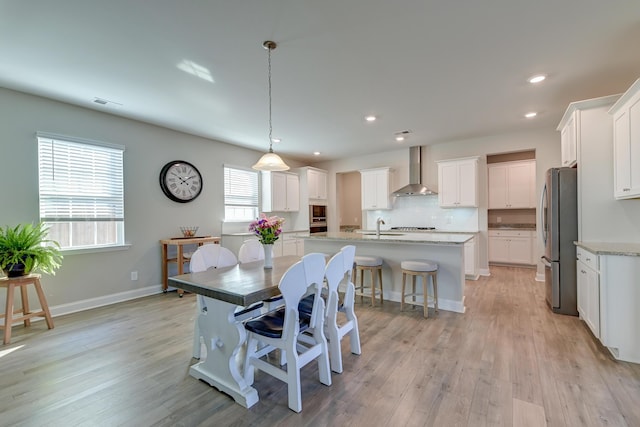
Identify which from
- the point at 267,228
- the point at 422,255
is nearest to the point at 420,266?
the point at 422,255

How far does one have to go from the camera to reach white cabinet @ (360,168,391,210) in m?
6.47

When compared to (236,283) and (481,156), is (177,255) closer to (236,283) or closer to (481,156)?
(236,283)

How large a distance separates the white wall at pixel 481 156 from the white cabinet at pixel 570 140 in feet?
4.31

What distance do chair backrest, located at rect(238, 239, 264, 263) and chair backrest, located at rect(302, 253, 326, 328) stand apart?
4.37 feet

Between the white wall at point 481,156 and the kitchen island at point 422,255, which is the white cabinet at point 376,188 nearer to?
the white wall at point 481,156

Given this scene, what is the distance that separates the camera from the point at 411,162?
6.29 metres

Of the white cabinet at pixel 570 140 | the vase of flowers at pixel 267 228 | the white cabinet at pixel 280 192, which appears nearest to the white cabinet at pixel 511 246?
the white cabinet at pixel 570 140

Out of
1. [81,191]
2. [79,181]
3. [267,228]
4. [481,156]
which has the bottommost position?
[267,228]

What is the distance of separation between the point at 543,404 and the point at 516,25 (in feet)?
8.85

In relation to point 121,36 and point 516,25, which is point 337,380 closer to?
point 516,25

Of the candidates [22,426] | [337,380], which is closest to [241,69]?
[337,380]

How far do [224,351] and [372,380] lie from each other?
1.10m

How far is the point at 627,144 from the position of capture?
269 cm

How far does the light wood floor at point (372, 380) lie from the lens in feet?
5.76
